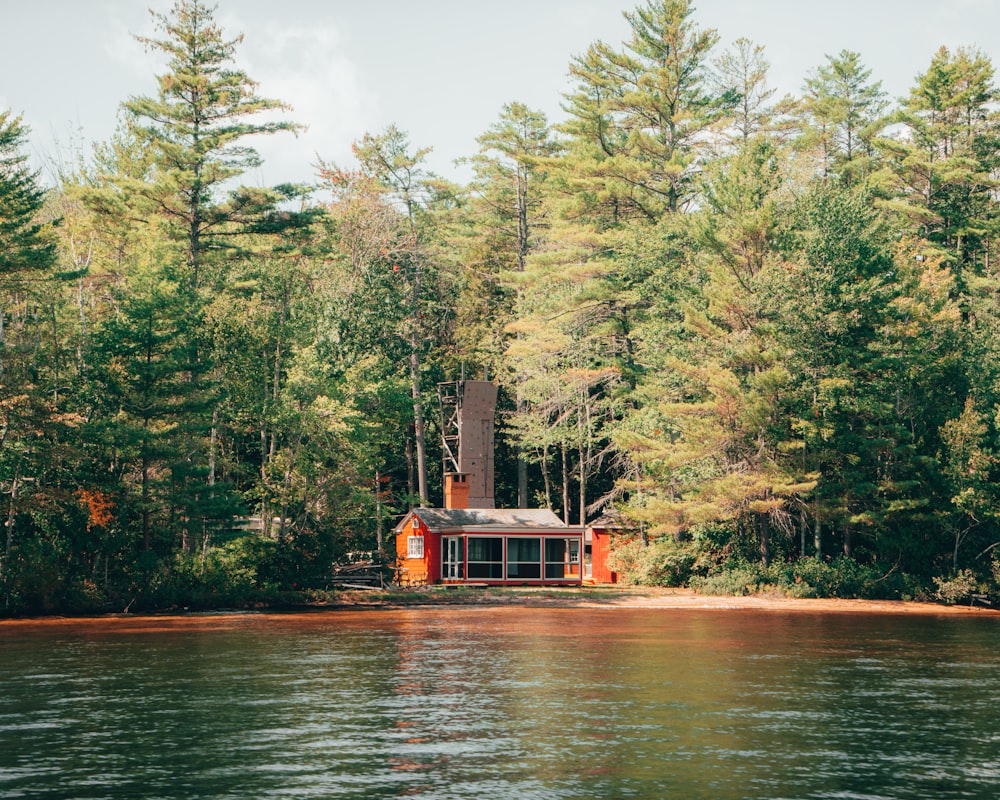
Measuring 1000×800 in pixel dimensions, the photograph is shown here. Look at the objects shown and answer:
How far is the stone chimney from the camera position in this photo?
5428 cm

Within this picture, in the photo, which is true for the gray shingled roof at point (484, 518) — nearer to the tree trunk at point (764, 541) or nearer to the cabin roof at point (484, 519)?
the cabin roof at point (484, 519)

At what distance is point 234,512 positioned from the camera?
39.8 m

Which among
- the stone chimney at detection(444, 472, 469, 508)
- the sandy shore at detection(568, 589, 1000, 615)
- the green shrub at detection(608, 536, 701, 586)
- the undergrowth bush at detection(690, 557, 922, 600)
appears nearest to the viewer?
the sandy shore at detection(568, 589, 1000, 615)

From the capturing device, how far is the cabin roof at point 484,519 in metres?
50.6

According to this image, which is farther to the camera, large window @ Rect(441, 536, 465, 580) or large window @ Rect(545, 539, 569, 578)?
large window @ Rect(545, 539, 569, 578)

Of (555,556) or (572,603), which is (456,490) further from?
(572,603)

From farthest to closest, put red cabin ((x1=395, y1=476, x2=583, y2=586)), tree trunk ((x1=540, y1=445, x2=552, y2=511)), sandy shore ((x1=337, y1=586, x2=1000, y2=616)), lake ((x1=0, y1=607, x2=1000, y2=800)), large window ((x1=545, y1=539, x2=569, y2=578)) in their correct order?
tree trunk ((x1=540, y1=445, x2=552, y2=511)), large window ((x1=545, y1=539, x2=569, y2=578)), red cabin ((x1=395, y1=476, x2=583, y2=586)), sandy shore ((x1=337, y1=586, x2=1000, y2=616)), lake ((x1=0, y1=607, x2=1000, y2=800))

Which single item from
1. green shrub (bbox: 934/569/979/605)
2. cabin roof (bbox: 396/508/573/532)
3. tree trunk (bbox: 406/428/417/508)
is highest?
tree trunk (bbox: 406/428/417/508)

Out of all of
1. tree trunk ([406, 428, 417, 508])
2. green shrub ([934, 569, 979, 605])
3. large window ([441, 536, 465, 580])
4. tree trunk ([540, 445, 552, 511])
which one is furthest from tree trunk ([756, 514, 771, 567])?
tree trunk ([406, 428, 417, 508])

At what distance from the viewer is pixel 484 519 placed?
5144 centimetres

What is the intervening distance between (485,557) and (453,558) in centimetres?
144

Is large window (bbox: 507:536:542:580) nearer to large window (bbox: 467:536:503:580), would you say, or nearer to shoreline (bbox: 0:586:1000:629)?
large window (bbox: 467:536:503:580)

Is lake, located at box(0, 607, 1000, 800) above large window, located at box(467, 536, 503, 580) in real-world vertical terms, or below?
below

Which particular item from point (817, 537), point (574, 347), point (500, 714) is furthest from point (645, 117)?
point (500, 714)
